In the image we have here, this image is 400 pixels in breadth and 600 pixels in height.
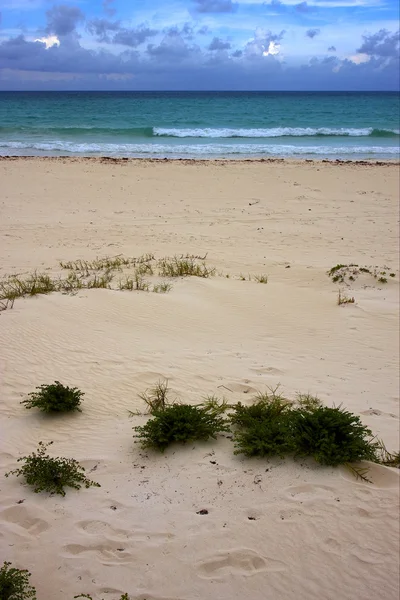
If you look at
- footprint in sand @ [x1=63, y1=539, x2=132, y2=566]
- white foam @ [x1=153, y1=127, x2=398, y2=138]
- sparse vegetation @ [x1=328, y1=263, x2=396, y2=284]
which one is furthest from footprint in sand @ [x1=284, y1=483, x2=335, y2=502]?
white foam @ [x1=153, y1=127, x2=398, y2=138]

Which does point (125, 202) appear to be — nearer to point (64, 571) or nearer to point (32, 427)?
point (32, 427)

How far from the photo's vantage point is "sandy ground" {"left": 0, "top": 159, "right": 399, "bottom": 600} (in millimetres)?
3379

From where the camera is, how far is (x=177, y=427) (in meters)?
4.46

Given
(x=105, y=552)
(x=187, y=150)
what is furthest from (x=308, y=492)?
(x=187, y=150)

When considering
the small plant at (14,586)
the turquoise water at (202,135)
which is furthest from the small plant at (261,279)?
the turquoise water at (202,135)

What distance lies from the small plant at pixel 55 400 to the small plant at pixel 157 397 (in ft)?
2.09

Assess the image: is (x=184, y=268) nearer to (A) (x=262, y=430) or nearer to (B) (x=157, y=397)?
(B) (x=157, y=397)

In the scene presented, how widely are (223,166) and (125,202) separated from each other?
7710 mm

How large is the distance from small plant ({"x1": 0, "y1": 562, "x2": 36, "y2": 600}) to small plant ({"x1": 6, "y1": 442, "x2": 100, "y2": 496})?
2.57ft

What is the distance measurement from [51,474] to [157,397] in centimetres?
156

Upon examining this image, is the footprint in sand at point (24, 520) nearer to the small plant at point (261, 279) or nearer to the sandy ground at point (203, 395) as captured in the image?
the sandy ground at point (203, 395)

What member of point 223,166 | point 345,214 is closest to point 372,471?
point 345,214

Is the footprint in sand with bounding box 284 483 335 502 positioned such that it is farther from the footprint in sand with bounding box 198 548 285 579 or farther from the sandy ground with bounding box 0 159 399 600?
the footprint in sand with bounding box 198 548 285 579

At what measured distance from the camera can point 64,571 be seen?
325 centimetres
